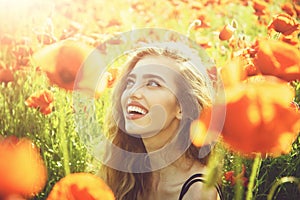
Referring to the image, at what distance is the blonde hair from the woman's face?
0.6 inches

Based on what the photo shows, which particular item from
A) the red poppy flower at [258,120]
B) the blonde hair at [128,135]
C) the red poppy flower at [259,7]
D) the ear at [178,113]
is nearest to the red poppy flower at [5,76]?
the blonde hair at [128,135]

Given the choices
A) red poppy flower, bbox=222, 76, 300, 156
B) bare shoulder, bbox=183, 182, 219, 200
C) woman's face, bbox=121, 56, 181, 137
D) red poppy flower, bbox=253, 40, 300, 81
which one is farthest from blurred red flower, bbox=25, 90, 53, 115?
red poppy flower, bbox=222, 76, 300, 156

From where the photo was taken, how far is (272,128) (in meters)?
0.55

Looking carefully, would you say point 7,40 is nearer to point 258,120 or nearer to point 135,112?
point 135,112

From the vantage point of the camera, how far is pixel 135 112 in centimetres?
87

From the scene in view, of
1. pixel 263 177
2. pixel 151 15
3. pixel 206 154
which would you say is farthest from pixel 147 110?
pixel 151 15

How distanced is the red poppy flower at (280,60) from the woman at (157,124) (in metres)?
0.20

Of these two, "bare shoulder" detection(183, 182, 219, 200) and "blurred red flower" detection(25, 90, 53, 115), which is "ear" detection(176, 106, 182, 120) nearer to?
"bare shoulder" detection(183, 182, 219, 200)

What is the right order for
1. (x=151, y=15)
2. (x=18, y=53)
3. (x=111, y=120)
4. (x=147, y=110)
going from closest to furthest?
(x=147, y=110)
(x=111, y=120)
(x=18, y=53)
(x=151, y=15)

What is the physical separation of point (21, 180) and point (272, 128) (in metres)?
0.20

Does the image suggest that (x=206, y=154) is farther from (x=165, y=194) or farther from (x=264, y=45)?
(x=264, y=45)

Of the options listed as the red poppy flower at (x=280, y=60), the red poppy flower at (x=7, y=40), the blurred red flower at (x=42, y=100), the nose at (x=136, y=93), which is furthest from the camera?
the red poppy flower at (x=7, y=40)

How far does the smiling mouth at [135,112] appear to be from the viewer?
2.85 ft

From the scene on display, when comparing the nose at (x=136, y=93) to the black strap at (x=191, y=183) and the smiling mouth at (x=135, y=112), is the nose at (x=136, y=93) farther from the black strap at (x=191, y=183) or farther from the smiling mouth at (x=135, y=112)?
the black strap at (x=191, y=183)
